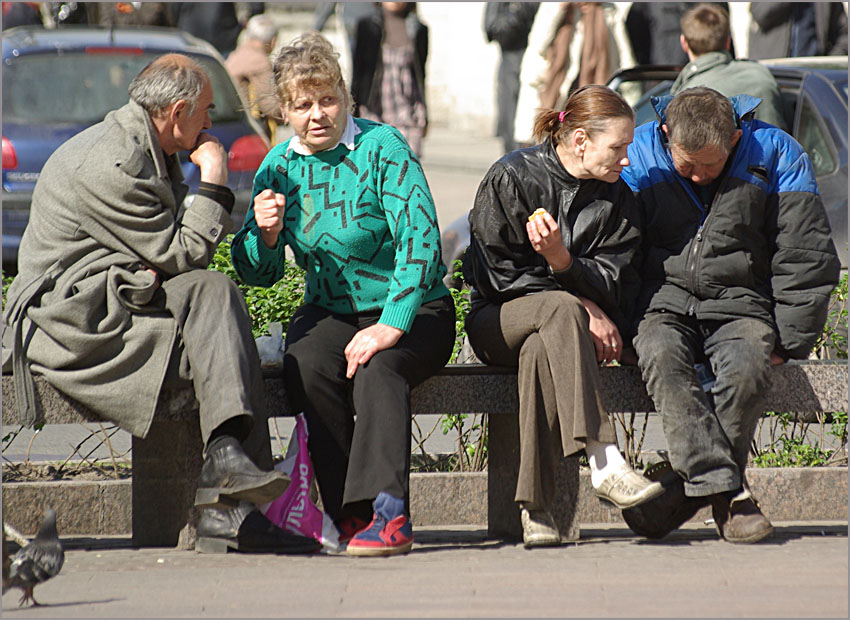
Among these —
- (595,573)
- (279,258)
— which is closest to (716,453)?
(595,573)

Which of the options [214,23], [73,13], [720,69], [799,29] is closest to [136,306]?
[720,69]

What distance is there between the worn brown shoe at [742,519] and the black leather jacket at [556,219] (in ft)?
2.50

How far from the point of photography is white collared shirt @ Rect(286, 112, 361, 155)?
4902 mm

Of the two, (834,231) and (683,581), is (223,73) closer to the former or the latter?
(834,231)

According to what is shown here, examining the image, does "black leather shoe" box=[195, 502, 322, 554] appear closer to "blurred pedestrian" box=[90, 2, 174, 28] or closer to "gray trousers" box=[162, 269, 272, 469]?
"gray trousers" box=[162, 269, 272, 469]

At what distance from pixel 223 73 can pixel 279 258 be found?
18.0ft

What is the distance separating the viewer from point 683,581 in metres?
4.31

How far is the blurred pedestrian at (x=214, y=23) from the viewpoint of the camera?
53.1 ft

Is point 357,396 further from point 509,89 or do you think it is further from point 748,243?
point 509,89

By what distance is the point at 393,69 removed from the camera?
510 inches

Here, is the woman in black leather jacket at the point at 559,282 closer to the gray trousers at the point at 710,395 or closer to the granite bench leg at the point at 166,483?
the gray trousers at the point at 710,395

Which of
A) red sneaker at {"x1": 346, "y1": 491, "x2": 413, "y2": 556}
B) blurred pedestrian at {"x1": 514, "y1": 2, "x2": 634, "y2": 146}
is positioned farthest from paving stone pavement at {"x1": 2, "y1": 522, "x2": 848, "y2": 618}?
blurred pedestrian at {"x1": 514, "y1": 2, "x2": 634, "y2": 146}

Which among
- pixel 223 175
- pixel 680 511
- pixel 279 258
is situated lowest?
pixel 680 511

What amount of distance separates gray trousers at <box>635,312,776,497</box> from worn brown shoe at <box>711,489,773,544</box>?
0.08 metres
